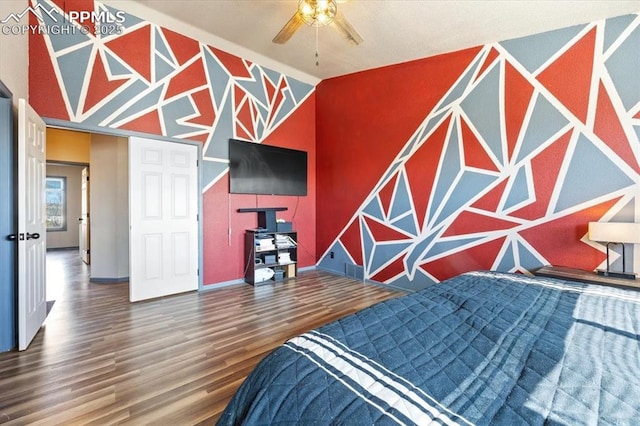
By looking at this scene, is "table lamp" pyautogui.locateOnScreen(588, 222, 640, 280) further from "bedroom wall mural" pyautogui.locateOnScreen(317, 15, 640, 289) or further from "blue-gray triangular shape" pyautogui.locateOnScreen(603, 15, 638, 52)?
"blue-gray triangular shape" pyautogui.locateOnScreen(603, 15, 638, 52)

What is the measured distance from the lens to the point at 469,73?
11.8 ft

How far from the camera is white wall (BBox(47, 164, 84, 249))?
309 inches

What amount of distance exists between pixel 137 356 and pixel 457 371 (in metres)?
2.43

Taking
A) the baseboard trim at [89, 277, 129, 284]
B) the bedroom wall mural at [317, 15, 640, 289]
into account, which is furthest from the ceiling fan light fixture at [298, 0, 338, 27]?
the baseboard trim at [89, 277, 129, 284]

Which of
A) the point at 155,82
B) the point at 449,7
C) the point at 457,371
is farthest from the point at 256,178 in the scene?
the point at 457,371

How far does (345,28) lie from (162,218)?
3.10 metres

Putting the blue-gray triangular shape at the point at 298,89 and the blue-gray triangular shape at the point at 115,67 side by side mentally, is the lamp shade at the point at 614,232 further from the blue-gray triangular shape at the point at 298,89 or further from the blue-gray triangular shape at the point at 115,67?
the blue-gray triangular shape at the point at 115,67

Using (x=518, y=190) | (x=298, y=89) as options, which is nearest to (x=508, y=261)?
(x=518, y=190)

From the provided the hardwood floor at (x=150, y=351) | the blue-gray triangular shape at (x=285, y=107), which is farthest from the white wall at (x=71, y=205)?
the blue-gray triangular shape at (x=285, y=107)

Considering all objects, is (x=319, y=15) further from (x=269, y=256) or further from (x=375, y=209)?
(x=269, y=256)

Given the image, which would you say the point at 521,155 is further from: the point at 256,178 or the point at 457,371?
the point at 256,178

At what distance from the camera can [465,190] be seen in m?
3.64

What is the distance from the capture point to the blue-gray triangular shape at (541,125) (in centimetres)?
306

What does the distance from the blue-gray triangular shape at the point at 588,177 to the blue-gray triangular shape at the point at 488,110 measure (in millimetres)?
679
